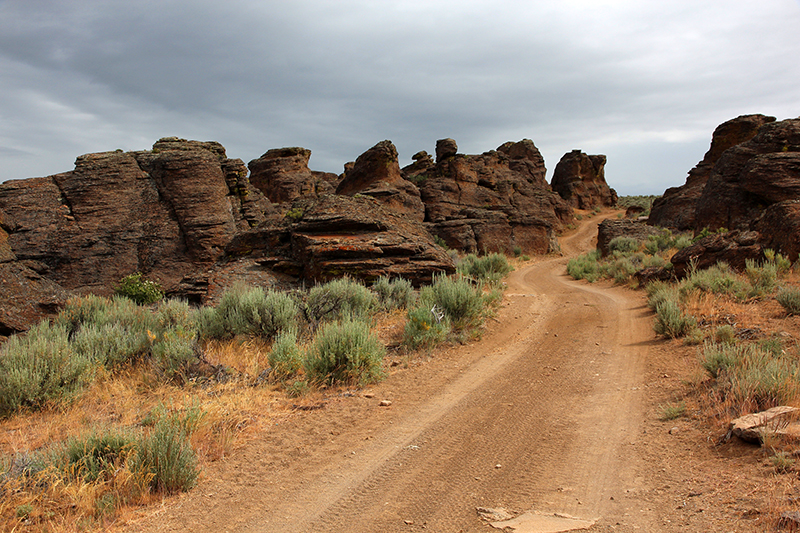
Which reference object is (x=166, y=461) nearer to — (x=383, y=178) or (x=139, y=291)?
(x=139, y=291)

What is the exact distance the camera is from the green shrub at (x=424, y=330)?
8.17 m

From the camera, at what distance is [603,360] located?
740cm

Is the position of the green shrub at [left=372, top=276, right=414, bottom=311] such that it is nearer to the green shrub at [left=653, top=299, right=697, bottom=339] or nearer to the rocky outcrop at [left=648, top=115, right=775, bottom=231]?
the green shrub at [left=653, top=299, right=697, bottom=339]

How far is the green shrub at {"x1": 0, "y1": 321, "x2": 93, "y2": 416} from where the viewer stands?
18.4 feet

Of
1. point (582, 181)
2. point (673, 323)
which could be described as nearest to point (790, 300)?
point (673, 323)

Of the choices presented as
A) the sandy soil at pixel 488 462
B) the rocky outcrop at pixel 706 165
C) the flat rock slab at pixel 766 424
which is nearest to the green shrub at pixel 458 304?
the sandy soil at pixel 488 462

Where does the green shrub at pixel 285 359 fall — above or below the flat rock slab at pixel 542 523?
above

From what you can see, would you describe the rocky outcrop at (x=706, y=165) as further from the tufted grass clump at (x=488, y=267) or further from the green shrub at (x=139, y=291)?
the green shrub at (x=139, y=291)

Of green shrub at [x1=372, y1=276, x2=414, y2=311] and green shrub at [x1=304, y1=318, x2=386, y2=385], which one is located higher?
green shrub at [x1=372, y1=276, x2=414, y2=311]

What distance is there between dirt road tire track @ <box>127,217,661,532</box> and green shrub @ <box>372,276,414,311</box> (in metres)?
3.32

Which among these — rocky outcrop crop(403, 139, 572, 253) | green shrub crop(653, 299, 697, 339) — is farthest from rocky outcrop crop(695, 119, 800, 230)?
green shrub crop(653, 299, 697, 339)

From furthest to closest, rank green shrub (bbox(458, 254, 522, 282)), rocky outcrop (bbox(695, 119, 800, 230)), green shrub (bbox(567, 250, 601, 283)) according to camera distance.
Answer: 1. rocky outcrop (bbox(695, 119, 800, 230))
2. green shrub (bbox(567, 250, 601, 283))
3. green shrub (bbox(458, 254, 522, 282))

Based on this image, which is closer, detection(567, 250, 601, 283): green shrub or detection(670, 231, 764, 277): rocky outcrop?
detection(670, 231, 764, 277): rocky outcrop

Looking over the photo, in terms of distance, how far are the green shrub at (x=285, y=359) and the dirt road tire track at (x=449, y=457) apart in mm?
1051
